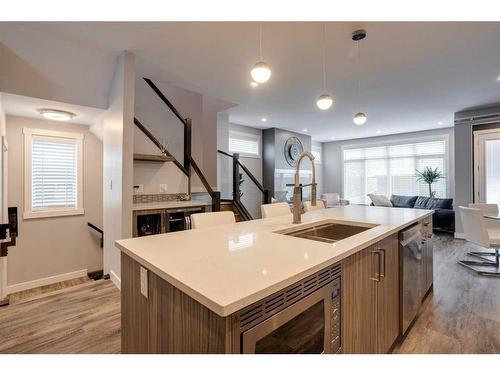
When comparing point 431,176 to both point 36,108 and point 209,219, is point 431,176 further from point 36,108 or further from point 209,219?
point 36,108

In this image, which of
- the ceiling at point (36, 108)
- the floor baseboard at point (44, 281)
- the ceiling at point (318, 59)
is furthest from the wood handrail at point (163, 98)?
the floor baseboard at point (44, 281)

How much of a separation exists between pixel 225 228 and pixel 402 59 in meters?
3.10

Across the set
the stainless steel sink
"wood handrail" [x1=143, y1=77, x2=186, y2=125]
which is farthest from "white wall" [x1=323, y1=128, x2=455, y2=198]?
the stainless steel sink

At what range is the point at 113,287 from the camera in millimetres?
2984

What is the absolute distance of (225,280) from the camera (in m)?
0.85

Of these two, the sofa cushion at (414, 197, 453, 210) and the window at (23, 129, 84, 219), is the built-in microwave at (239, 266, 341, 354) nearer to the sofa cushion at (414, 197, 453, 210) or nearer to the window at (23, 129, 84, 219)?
the window at (23, 129, 84, 219)

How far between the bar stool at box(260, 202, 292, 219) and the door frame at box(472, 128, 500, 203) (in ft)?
16.8

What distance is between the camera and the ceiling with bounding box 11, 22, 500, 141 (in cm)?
248

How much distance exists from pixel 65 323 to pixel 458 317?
3.64 meters

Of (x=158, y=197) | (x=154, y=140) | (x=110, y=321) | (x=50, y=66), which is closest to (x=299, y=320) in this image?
(x=110, y=321)

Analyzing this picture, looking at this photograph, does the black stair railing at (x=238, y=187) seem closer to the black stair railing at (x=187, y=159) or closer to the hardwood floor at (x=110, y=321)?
the black stair railing at (x=187, y=159)

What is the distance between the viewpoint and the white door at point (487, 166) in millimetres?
5117
